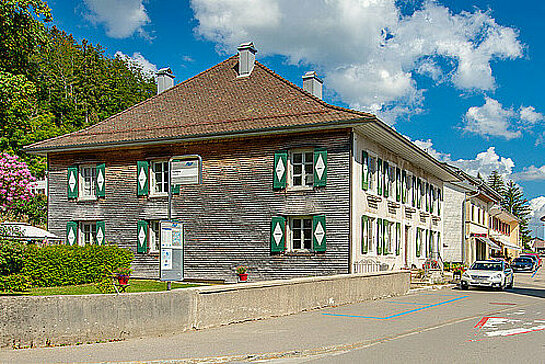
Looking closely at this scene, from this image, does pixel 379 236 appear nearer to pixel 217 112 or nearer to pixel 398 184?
pixel 398 184

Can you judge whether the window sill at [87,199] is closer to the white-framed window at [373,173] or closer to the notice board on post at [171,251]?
the white-framed window at [373,173]

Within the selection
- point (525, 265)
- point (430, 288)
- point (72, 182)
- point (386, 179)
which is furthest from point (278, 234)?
point (525, 265)

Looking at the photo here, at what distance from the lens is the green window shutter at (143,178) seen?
96.1 ft

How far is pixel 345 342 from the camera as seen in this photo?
11.7 m

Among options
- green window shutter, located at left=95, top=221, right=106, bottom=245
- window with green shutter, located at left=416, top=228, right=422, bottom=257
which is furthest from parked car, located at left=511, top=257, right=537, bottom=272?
green window shutter, located at left=95, top=221, right=106, bottom=245

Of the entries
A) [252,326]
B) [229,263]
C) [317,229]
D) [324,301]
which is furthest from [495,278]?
[252,326]

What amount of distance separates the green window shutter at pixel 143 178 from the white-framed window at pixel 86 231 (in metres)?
3.51

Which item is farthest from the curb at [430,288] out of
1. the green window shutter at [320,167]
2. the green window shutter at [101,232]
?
the green window shutter at [101,232]

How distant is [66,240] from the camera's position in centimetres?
3108

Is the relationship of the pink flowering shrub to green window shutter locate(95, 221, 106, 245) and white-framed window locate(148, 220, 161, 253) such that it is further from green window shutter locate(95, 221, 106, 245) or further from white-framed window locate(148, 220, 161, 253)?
white-framed window locate(148, 220, 161, 253)

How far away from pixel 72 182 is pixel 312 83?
1285 cm

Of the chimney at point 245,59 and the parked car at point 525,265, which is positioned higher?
the chimney at point 245,59

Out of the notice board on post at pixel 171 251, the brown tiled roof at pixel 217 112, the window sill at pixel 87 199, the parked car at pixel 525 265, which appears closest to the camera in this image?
the notice board on post at pixel 171 251

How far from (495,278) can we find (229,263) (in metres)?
12.1
